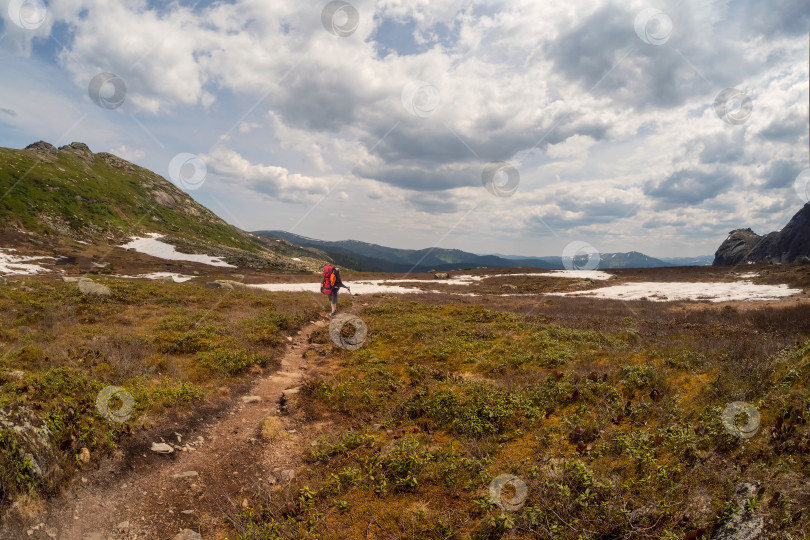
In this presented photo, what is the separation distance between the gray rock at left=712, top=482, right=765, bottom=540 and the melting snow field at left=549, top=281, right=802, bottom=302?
37803mm

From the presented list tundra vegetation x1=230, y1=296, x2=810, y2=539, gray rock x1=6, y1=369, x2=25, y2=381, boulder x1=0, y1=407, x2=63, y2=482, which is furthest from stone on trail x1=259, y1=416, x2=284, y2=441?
gray rock x1=6, y1=369, x2=25, y2=381

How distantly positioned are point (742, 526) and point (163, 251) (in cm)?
10582

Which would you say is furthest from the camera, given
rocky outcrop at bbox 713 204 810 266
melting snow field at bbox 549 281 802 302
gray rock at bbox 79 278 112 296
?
rocky outcrop at bbox 713 204 810 266

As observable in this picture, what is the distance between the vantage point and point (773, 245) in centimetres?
10831

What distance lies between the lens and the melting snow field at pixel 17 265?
41.8 metres

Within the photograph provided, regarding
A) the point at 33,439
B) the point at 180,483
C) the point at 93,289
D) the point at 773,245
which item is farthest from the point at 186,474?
the point at 773,245

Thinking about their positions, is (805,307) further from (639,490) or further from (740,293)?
(639,490)

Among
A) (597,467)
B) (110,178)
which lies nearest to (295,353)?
(597,467)

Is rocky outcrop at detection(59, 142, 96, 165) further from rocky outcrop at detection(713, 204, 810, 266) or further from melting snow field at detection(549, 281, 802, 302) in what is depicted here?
rocky outcrop at detection(713, 204, 810, 266)

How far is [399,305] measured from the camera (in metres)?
25.4

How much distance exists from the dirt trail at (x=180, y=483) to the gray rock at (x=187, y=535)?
13 cm

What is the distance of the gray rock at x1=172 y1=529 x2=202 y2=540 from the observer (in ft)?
17.4

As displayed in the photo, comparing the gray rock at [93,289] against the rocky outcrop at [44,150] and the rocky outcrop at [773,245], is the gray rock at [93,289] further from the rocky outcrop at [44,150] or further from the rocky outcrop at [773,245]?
the rocky outcrop at [44,150]

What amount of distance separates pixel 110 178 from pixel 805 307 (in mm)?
207479
